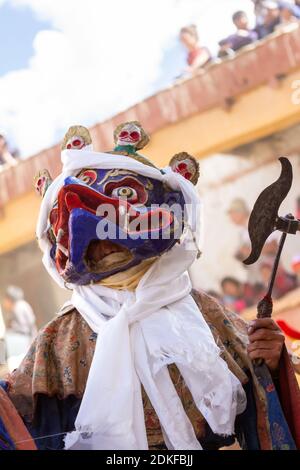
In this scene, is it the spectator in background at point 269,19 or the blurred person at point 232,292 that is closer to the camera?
the spectator in background at point 269,19

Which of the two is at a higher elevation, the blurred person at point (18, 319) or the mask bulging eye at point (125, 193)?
the mask bulging eye at point (125, 193)

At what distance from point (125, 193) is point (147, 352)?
18.4 inches

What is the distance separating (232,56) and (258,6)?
1.17 ft

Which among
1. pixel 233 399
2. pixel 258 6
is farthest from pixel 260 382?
pixel 258 6

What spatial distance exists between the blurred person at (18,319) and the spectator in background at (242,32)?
251 cm

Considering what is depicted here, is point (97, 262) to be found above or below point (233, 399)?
above

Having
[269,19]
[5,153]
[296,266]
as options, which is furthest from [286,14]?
[5,153]

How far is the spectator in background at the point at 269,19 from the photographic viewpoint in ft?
23.5

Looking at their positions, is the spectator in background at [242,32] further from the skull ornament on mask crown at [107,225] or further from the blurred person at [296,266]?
the skull ornament on mask crown at [107,225]

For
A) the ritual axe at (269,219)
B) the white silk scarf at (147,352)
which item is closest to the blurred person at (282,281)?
the white silk scarf at (147,352)

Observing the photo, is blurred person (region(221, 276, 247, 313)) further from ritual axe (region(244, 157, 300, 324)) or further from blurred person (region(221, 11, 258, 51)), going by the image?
ritual axe (region(244, 157, 300, 324))

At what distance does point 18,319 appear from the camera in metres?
8.39

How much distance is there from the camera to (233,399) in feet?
10.3
